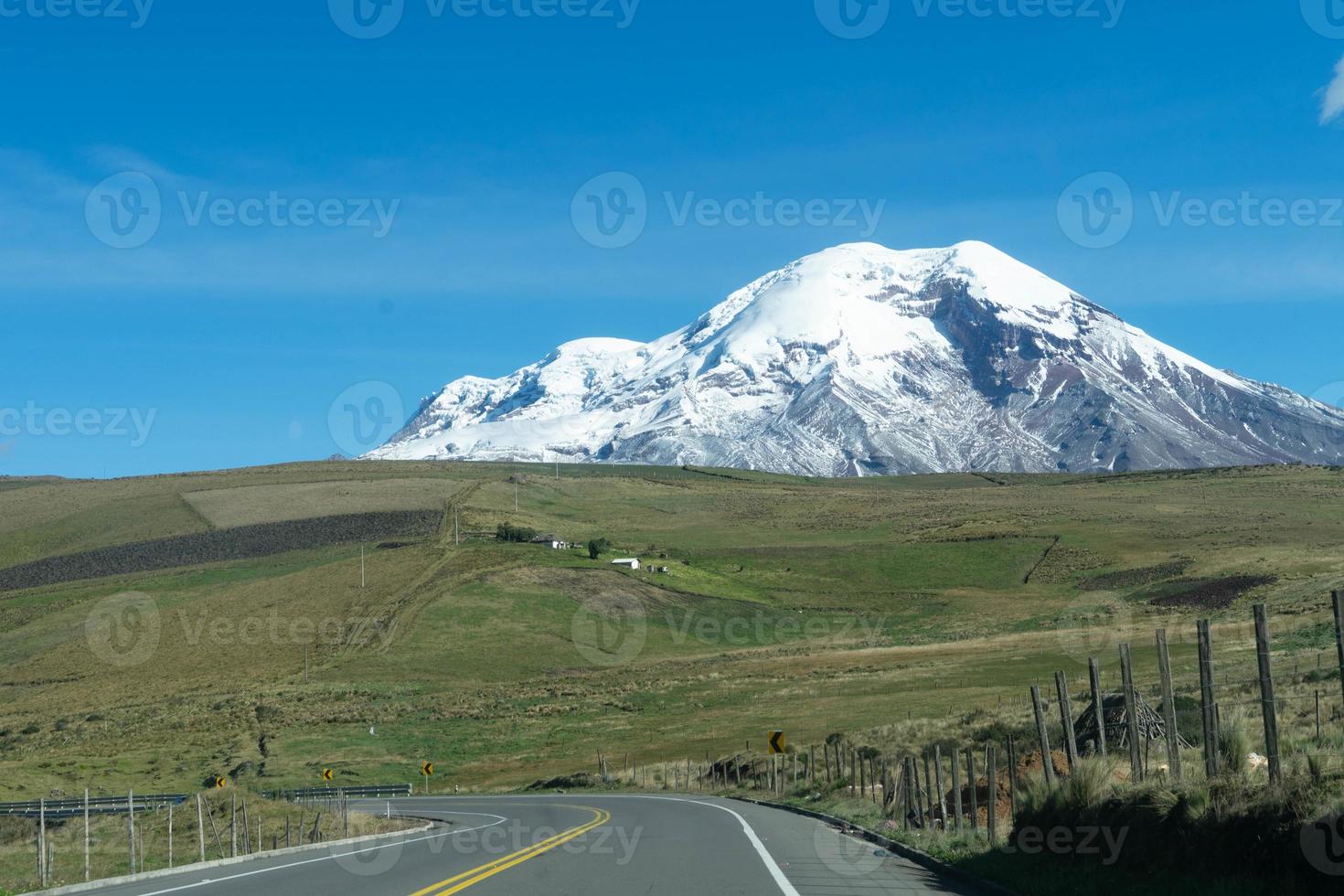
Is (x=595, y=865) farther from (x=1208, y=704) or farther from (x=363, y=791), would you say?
(x=363, y=791)

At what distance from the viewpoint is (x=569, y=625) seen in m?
96.1

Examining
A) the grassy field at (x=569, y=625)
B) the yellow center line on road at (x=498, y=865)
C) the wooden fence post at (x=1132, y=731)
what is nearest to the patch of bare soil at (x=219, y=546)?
the grassy field at (x=569, y=625)

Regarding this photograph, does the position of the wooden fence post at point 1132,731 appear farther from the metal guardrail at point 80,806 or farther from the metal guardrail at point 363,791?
the metal guardrail at point 363,791

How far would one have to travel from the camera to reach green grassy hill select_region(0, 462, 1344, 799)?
64.9 m

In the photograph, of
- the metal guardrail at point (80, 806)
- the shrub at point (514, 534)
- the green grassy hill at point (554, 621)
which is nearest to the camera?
the metal guardrail at point (80, 806)

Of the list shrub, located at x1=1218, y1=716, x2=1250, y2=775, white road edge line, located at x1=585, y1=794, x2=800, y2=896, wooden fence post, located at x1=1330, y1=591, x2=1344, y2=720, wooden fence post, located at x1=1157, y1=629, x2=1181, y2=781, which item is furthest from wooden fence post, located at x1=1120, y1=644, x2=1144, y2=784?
white road edge line, located at x1=585, y1=794, x2=800, y2=896

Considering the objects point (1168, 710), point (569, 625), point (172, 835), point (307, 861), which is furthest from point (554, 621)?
point (1168, 710)

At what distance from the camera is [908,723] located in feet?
154

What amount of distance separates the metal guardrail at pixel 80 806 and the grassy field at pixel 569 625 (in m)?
8.54

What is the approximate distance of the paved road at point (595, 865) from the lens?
49.0 feet

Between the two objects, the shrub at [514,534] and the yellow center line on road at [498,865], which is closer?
the yellow center line on road at [498,865]

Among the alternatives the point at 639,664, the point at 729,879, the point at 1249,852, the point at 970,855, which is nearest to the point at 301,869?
the point at 729,879

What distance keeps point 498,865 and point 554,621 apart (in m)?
79.3

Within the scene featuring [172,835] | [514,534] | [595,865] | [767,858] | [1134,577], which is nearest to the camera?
[595,865]
